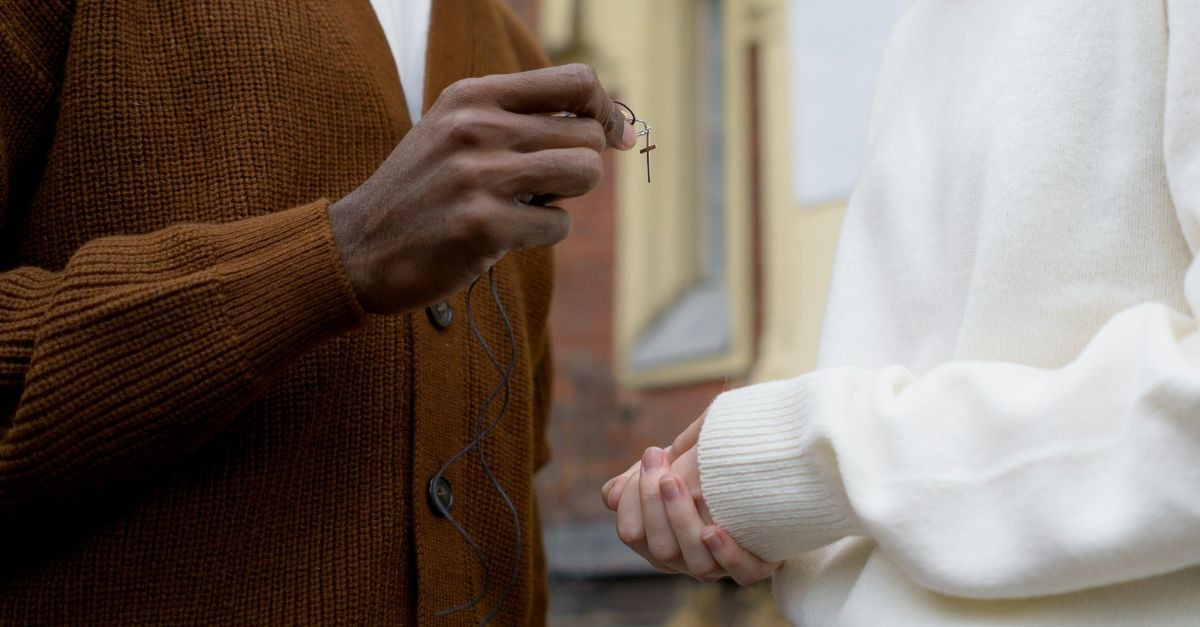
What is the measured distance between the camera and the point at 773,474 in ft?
3.71

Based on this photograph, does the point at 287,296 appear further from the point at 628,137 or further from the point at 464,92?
the point at 628,137

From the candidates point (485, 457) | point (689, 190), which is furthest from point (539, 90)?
point (689, 190)

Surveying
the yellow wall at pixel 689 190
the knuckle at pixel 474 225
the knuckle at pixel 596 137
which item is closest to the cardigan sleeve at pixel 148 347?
the knuckle at pixel 474 225

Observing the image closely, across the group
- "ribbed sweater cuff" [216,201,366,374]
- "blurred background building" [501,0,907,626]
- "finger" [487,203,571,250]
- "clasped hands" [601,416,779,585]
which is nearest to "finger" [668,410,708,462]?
"clasped hands" [601,416,779,585]

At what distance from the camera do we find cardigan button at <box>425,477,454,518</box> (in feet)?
4.79

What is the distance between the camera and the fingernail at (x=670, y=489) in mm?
1211

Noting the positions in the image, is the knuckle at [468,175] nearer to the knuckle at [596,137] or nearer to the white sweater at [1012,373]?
the knuckle at [596,137]

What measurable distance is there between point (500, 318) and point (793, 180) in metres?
3.97

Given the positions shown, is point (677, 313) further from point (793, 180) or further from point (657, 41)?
point (657, 41)

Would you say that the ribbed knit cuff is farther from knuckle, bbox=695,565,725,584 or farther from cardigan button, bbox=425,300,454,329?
cardigan button, bbox=425,300,454,329

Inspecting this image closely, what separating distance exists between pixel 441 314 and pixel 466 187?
37cm

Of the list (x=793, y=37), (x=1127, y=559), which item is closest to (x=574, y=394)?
(x=793, y=37)

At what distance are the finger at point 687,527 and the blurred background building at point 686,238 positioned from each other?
11.7 ft

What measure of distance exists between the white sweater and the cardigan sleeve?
416 mm
